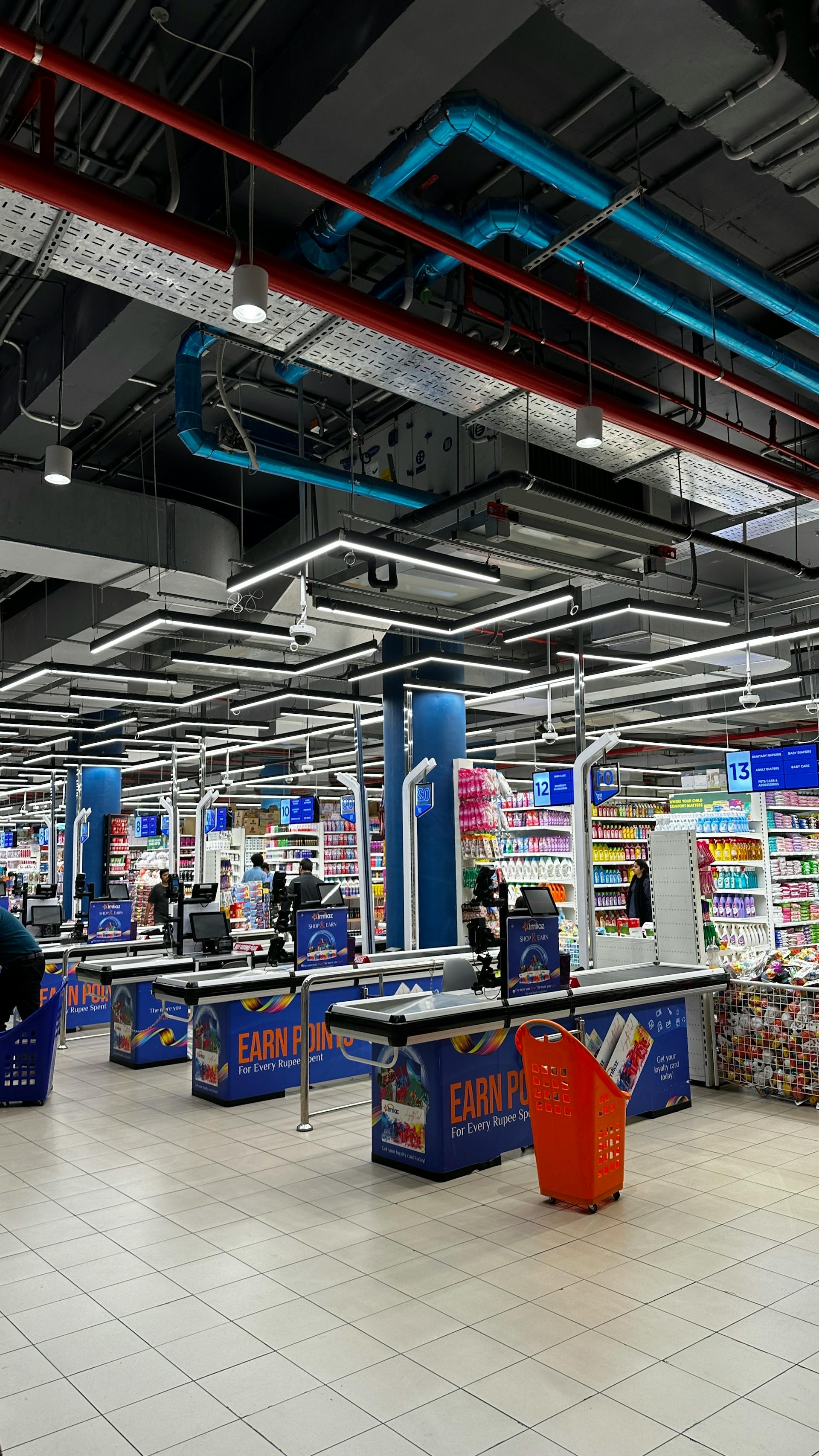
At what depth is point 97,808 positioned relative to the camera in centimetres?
1895

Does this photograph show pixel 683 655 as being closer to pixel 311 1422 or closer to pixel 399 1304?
pixel 399 1304

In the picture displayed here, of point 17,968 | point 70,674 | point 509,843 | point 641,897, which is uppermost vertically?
point 70,674

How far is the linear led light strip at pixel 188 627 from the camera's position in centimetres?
752

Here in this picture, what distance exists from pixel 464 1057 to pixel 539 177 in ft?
15.3

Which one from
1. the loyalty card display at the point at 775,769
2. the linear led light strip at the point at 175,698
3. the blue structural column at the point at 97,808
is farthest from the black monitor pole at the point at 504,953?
the blue structural column at the point at 97,808

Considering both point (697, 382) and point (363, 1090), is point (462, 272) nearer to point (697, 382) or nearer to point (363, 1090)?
point (697, 382)

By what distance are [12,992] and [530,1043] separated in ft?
15.8

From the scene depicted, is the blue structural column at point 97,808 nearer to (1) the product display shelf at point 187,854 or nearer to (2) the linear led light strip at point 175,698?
(1) the product display shelf at point 187,854

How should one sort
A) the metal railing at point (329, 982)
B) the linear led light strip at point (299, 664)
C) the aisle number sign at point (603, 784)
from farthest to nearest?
the aisle number sign at point (603, 784) → the linear led light strip at point (299, 664) → the metal railing at point (329, 982)

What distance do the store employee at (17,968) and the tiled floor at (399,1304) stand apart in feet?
5.55

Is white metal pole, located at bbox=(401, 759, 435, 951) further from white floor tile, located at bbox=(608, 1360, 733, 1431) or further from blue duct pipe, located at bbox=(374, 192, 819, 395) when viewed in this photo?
white floor tile, located at bbox=(608, 1360, 733, 1431)

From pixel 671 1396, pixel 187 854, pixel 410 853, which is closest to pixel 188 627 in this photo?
pixel 410 853

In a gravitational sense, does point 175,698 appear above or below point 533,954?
above

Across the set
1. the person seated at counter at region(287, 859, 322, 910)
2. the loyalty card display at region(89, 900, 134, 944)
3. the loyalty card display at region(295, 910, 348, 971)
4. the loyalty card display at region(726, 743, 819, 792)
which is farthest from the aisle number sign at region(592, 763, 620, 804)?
the loyalty card display at region(89, 900, 134, 944)
